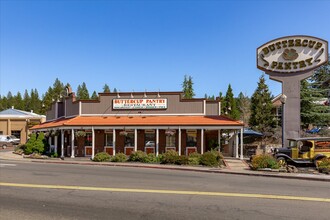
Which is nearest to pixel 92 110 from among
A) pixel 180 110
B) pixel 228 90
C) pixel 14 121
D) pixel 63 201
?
pixel 180 110

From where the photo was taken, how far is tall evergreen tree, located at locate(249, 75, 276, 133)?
4231 cm

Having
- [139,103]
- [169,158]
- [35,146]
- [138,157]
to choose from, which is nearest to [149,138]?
[139,103]

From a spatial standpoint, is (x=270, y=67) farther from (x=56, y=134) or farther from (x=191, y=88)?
(x=191, y=88)

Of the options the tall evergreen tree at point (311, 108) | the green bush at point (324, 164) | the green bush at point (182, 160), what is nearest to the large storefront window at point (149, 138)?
the green bush at point (182, 160)

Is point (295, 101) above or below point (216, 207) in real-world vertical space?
above

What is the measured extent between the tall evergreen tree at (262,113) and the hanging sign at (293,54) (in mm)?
16734

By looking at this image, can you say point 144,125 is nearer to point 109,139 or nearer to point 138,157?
point 138,157

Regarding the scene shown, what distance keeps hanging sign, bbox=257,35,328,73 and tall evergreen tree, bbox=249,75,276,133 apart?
16.7 meters

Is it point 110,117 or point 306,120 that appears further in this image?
point 306,120

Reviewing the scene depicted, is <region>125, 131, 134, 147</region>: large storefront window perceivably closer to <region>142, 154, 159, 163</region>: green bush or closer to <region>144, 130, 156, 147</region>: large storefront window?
<region>144, 130, 156, 147</region>: large storefront window

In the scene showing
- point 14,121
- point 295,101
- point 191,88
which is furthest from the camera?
point 191,88

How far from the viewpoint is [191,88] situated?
88.8 metres

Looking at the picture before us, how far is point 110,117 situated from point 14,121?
32353 millimetres

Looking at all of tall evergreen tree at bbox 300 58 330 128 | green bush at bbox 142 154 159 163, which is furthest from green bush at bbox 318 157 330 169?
tall evergreen tree at bbox 300 58 330 128
